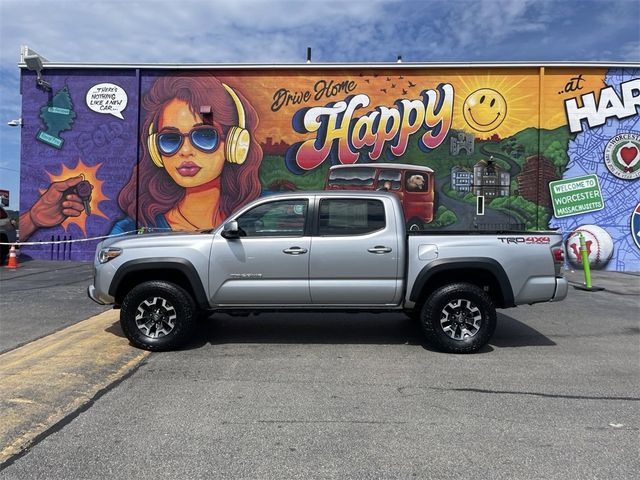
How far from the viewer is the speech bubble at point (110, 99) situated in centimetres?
1648

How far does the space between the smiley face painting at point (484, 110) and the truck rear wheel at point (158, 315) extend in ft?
41.1

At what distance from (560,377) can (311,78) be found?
12931 millimetres

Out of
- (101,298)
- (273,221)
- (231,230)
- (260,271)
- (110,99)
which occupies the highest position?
(110,99)

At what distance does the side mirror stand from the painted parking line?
1.68 metres

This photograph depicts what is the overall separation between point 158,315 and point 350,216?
8.47ft

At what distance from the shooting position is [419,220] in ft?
51.9

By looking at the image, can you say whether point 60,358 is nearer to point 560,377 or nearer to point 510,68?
point 560,377

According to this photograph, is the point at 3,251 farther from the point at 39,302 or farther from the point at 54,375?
the point at 54,375

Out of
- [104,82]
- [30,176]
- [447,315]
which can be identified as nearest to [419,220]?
[447,315]

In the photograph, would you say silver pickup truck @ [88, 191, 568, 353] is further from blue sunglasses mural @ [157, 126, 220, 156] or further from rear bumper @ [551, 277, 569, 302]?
blue sunglasses mural @ [157, 126, 220, 156]

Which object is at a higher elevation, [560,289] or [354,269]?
[354,269]

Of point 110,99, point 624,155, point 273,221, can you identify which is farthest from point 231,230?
point 624,155

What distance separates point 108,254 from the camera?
20.0 feet

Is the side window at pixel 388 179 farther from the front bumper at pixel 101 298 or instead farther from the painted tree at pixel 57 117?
the front bumper at pixel 101 298
